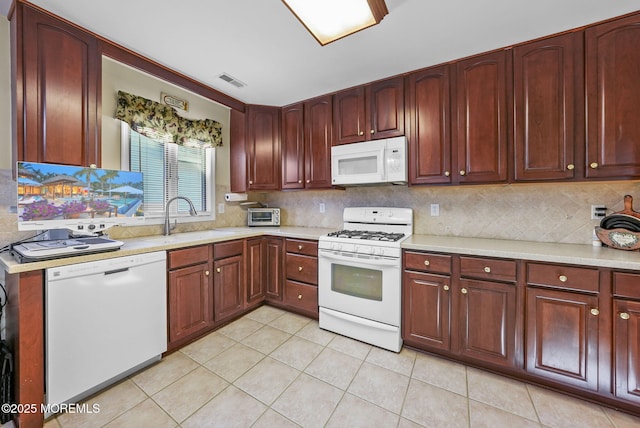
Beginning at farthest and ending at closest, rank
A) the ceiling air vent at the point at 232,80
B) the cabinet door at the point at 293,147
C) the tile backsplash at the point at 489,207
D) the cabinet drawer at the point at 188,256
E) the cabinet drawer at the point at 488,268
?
the cabinet door at the point at 293,147 < the ceiling air vent at the point at 232,80 < the cabinet drawer at the point at 188,256 < the tile backsplash at the point at 489,207 < the cabinet drawer at the point at 488,268

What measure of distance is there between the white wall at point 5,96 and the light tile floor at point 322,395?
1.67 m

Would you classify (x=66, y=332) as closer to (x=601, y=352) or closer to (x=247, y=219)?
(x=247, y=219)

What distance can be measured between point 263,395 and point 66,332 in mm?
1199

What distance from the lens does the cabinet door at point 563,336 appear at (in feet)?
5.03

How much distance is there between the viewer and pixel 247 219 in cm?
347

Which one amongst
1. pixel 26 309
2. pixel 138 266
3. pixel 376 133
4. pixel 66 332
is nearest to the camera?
pixel 26 309

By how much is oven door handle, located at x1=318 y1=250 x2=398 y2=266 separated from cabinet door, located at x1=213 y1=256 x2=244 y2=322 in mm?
874

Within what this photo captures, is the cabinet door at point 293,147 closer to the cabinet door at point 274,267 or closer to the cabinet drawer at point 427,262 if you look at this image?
the cabinet door at point 274,267

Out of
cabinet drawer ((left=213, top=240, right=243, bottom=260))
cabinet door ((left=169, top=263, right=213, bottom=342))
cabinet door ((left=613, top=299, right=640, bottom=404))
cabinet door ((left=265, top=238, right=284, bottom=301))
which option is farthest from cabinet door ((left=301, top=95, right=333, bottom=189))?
cabinet door ((left=613, top=299, right=640, bottom=404))

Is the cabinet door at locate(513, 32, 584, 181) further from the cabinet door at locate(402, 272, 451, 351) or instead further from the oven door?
the oven door

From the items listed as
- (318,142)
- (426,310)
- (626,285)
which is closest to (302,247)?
(318,142)

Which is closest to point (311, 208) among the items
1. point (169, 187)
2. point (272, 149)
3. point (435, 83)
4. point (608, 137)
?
point (272, 149)

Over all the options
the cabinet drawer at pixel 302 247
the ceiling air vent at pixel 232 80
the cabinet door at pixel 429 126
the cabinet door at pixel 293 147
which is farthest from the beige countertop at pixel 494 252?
the ceiling air vent at pixel 232 80

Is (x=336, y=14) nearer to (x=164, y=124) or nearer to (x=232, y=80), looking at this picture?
(x=232, y=80)
